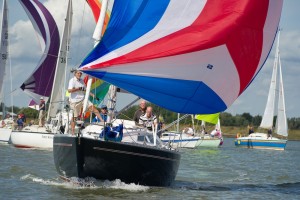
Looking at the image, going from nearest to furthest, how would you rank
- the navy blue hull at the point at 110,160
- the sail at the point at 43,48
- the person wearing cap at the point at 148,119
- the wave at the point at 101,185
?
the navy blue hull at the point at 110,160 < the wave at the point at 101,185 < the person wearing cap at the point at 148,119 < the sail at the point at 43,48

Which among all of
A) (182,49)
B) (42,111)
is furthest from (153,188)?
(42,111)

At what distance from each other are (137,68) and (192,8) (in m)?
1.89

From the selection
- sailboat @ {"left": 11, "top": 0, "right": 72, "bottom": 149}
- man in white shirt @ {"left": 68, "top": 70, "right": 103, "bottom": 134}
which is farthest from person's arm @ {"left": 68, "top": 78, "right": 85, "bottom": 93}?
sailboat @ {"left": 11, "top": 0, "right": 72, "bottom": 149}

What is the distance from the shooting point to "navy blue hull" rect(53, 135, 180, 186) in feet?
50.8

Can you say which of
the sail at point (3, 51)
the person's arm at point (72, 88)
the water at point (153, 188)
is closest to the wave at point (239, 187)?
the water at point (153, 188)

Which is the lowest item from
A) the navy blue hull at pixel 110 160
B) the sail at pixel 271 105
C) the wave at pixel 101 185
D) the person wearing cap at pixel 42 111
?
the wave at pixel 101 185

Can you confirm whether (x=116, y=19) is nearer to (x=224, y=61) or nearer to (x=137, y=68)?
(x=137, y=68)

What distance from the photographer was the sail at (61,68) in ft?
115

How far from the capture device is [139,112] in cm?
1773

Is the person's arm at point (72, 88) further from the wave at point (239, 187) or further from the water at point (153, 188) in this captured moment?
the wave at point (239, 187)

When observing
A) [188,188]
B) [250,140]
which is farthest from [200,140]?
[188,188]

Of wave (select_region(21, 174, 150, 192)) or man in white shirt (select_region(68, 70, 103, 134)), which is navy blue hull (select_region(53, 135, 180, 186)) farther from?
man in white shirt (select_region(68, 70, 103, 134))

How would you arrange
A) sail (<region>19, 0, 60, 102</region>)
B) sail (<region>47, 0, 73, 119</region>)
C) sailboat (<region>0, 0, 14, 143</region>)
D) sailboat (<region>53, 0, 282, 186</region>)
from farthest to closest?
sailboat (<region>0, 0, 14, 143</region>) → sail (<region>19, 0, 60, 102</region>) → sail (<region>47, 0, 73, 119</region>) → sailboat (<region>53, 0, 282, 186</region>)

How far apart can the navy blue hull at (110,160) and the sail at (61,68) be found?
18.6 m
